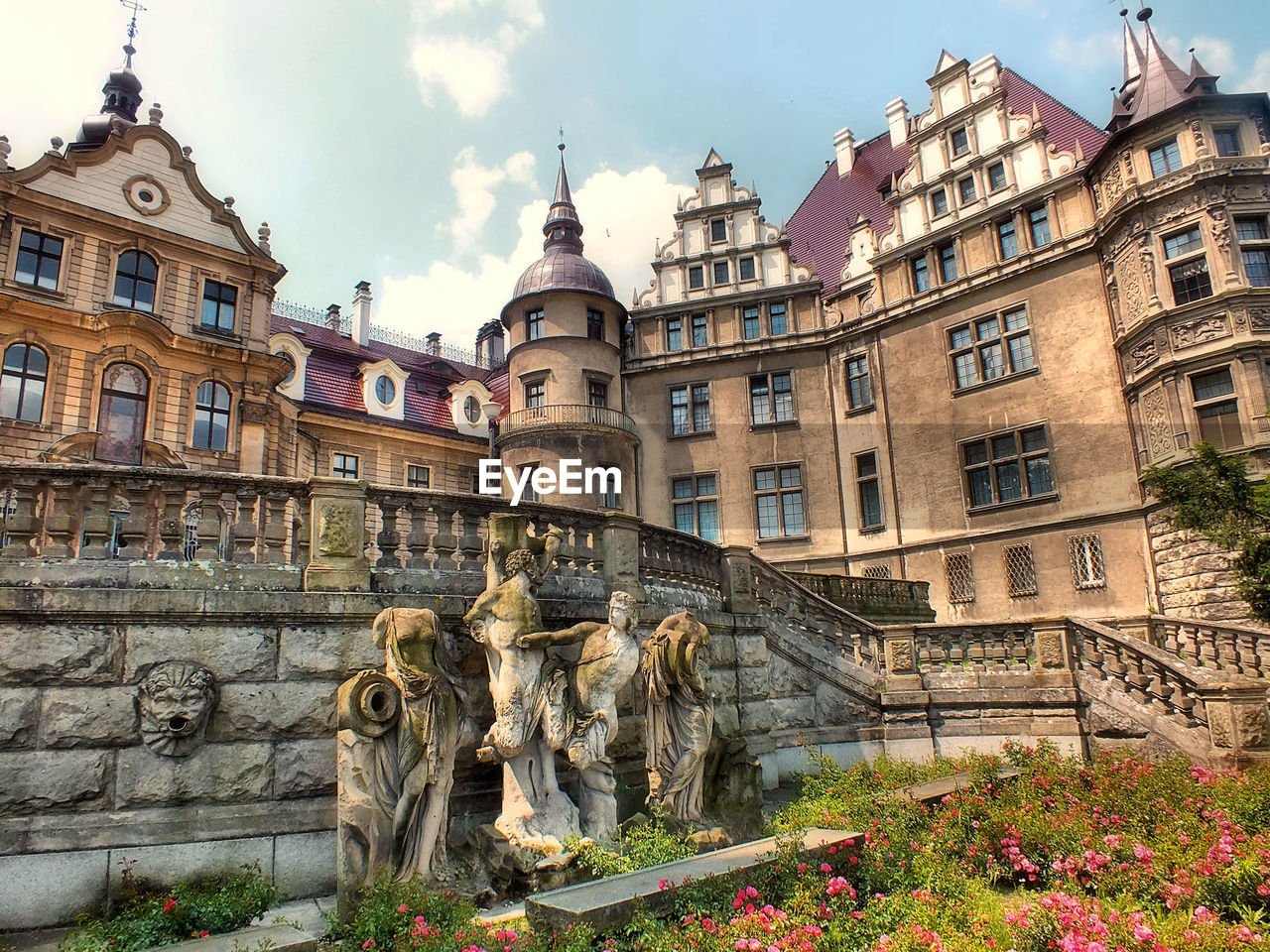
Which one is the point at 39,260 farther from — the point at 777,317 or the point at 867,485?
the point at 867,485

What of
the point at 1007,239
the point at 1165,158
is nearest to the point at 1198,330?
the point at 1165,158

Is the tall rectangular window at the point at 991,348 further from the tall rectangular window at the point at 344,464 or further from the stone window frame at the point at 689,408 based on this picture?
the tall rectangular window at the point at 344,464

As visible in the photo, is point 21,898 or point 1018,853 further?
point 1018,853

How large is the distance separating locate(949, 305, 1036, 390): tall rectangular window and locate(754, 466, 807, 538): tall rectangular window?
6209 mm

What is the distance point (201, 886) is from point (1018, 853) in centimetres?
691

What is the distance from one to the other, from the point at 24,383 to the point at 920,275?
26.1m

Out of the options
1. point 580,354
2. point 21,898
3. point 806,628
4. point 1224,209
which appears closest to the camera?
point 21,898

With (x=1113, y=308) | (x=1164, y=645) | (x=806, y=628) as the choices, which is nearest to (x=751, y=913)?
(x=806, y=628)

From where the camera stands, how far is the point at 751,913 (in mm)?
5199

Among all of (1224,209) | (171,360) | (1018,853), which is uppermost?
(1224,209)

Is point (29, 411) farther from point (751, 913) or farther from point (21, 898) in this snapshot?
point (751, 913)

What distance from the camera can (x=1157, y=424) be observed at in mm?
20594

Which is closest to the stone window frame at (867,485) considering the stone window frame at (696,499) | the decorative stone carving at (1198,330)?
the stone window frame at (696,499)

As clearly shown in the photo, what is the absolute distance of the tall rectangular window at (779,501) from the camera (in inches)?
1106
